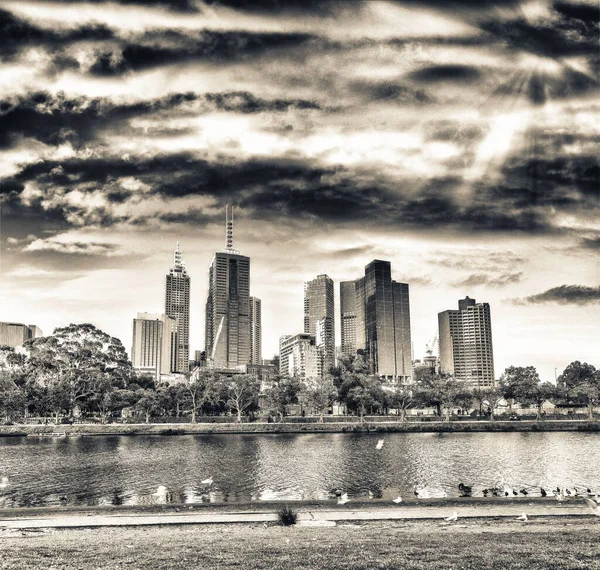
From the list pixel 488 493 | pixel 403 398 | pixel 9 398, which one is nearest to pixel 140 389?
pixel 9 398

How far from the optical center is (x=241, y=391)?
531ft

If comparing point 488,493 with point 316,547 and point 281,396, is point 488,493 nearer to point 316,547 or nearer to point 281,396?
point 316,547

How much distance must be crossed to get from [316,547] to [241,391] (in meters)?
142

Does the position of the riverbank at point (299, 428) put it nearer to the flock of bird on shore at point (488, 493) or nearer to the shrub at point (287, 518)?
the flock of bird on shore at point (488, 493)

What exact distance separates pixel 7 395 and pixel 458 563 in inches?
5761

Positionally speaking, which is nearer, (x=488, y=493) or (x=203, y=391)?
(x=488, y=493)

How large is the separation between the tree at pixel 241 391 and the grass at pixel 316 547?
13230cm

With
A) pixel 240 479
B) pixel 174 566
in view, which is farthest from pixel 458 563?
pixel 240 479

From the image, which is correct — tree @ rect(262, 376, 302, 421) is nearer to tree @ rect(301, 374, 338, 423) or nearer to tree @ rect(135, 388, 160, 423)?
tree @ rect(301, 374, 338, 423)

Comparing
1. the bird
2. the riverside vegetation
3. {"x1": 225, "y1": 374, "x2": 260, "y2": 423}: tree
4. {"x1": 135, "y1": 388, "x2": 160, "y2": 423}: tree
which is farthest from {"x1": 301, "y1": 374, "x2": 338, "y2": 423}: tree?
the bird

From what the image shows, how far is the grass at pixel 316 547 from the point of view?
19.2m

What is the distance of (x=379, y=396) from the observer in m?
170

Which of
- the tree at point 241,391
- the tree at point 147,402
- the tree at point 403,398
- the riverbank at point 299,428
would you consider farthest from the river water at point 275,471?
the tree at point 403,398

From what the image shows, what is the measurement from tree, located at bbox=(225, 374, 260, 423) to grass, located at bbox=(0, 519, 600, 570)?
5208 inches
